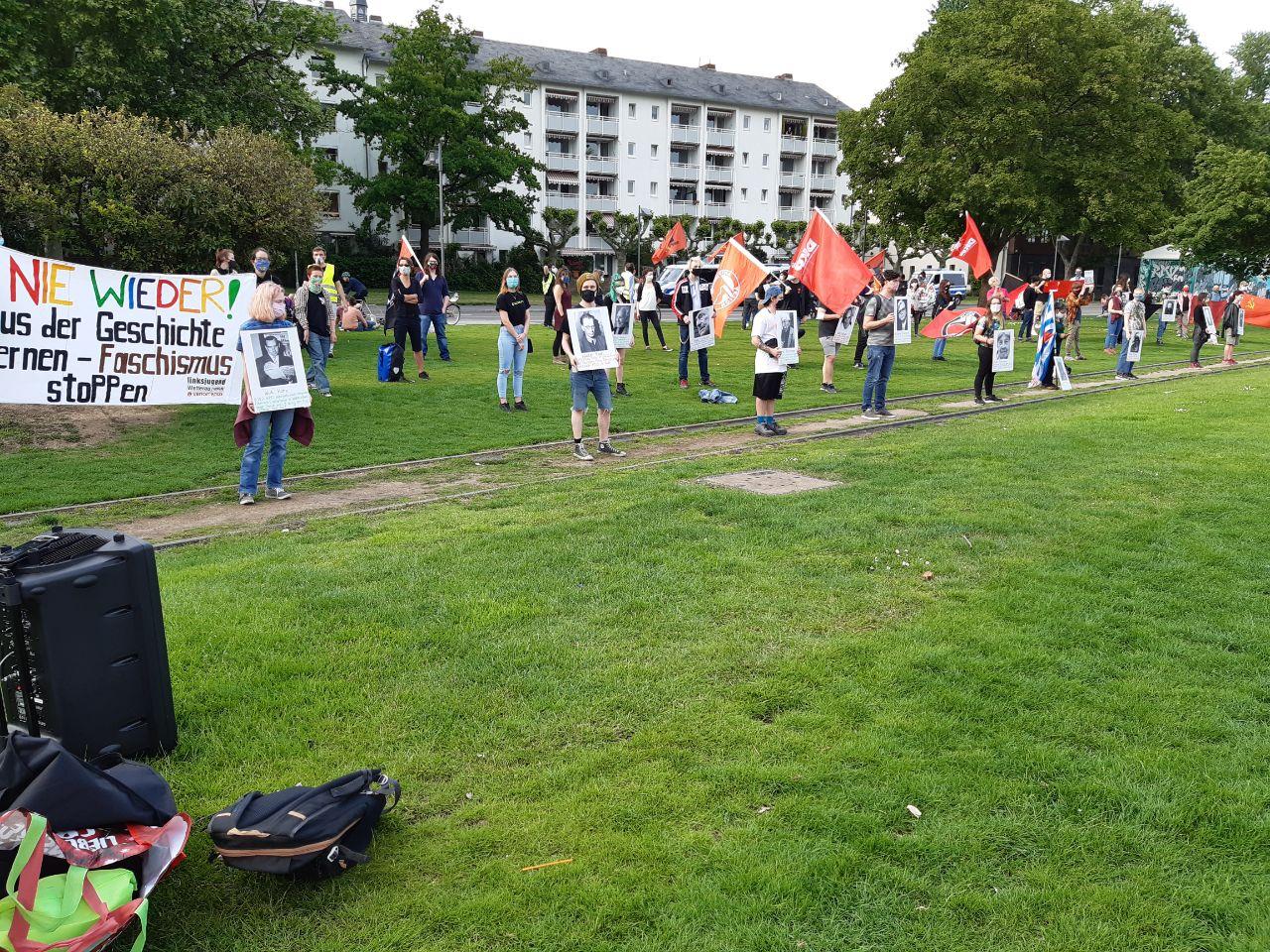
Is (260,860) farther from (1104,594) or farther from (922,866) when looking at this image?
(1104,594)

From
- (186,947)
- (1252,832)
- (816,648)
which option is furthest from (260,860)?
(1252,832)

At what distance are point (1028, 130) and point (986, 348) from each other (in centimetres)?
2319

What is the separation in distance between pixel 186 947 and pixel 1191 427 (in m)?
13.9

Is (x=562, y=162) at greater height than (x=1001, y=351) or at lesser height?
greater

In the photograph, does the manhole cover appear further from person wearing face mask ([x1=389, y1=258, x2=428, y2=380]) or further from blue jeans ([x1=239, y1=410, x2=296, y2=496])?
person wearing face mask ([x1=389, y1=258, x2=428, y2=380])

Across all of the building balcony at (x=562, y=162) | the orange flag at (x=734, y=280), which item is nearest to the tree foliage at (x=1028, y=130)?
the orange flag at (x=734, y=280)

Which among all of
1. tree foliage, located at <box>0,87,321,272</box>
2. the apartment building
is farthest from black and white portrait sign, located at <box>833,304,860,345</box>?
the apartment building

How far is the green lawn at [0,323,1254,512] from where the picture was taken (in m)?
11.0

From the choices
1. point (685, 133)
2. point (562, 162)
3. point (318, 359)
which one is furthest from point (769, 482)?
point (685, 133)

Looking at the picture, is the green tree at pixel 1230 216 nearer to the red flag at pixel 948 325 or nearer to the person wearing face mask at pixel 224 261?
the red flag at pixel 948 325

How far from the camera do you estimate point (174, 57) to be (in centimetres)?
3114

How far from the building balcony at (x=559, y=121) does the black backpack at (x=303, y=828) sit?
76297 mm

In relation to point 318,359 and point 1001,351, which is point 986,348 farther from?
point 318,359

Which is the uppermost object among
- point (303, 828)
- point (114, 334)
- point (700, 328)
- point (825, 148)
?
point (825, 148)
